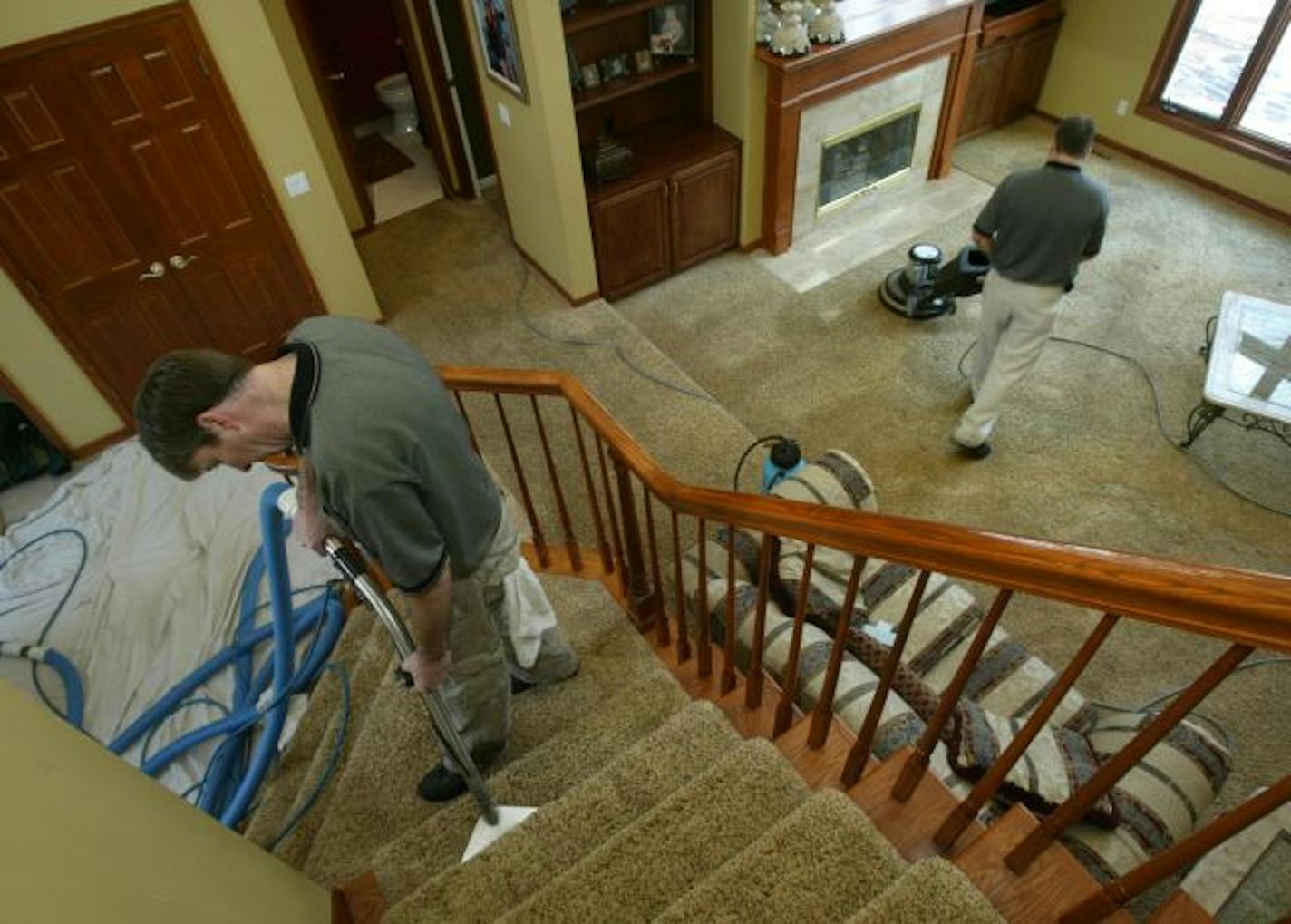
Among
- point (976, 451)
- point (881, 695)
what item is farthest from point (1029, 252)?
point (881, 695)

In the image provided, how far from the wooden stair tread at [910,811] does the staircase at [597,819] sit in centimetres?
11

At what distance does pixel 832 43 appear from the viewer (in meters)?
4.48

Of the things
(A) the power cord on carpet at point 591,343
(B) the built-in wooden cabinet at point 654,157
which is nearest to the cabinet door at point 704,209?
(B) the built-in wooden cabinet at point 654,157

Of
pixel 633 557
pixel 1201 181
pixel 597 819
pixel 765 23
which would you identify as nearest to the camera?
pixel 597 819

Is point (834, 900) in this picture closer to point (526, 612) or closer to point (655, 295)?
point (526, 612)

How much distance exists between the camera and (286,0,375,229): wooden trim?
479cm

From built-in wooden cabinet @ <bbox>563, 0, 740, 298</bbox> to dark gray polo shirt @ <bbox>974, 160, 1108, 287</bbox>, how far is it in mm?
1900

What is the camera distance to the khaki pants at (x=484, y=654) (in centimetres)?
192

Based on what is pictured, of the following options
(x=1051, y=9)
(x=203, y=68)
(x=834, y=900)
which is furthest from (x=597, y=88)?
(x=834, y=900)

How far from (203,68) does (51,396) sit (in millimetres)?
1896

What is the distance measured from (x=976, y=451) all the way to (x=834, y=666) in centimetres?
285

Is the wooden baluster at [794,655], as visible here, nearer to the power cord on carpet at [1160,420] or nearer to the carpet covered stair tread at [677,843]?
the carpet covered stair tread at [677,843]

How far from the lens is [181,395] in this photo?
4.79 ft

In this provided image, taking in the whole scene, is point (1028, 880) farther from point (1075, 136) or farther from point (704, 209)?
point (704, 209)
